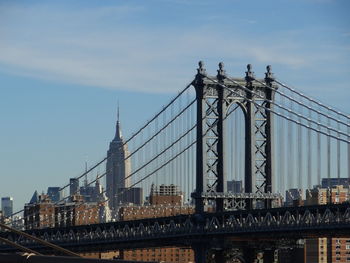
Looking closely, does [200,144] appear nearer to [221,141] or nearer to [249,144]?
[221,141]

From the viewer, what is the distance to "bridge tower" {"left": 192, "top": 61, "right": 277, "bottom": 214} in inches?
3730

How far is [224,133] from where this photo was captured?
95.9 meters

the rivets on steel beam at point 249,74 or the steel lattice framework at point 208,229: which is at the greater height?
the rivets on steel beam at point 249,74

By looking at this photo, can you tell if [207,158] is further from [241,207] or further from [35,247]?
[35,247]

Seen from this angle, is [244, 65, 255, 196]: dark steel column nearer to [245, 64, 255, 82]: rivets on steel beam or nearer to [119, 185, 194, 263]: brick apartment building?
[245, 64, 255, 82]: rivets on steel beam

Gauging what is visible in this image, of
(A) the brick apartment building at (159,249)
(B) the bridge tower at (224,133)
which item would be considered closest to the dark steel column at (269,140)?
(B) the bridge tower at (224,133)

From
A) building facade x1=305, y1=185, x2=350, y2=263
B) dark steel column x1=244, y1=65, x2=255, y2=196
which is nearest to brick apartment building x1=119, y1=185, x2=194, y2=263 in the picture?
building facade x1=305, y1=185, x2=350, y2=263

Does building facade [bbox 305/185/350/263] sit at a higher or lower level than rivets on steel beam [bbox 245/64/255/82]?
lower

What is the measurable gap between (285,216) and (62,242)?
98.0 ft

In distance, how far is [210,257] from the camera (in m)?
96.9

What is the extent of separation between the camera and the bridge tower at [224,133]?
311 ft

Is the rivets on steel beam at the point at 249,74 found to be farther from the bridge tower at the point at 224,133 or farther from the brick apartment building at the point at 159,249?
the brick apartment building at the point at 159,249

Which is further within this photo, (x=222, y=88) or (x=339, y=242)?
(x=339, y=242)

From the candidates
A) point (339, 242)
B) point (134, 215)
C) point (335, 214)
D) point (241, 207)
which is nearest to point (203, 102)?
point (241, 207)
